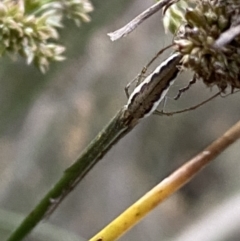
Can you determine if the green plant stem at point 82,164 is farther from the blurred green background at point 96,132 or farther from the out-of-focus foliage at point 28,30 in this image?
the blurred green background at point 96,132

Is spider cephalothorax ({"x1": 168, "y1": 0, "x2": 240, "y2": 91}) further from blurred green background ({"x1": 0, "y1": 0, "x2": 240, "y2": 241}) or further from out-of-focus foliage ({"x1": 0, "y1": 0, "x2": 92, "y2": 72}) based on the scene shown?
blurred green background ({"x1": 0, "y1": 0, "x2": 240, "y2": 241})

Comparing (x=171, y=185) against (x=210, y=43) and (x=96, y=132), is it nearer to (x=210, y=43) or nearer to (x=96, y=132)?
(x=210, y=43)

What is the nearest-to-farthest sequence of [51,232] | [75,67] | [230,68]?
[230,68] < [51,232] < [75,67]

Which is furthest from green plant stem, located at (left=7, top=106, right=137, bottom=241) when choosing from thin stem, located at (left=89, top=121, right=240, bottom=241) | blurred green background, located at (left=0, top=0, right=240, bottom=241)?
blurred green background, located at (left=0, top=0, right=240, bottom=241)

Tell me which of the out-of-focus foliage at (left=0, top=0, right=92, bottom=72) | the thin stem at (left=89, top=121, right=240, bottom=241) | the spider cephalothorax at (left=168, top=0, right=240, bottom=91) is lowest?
the thin stem at (left=89, top=121, right=240, bottom=241)

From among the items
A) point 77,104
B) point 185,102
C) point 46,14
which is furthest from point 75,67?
point 46,14

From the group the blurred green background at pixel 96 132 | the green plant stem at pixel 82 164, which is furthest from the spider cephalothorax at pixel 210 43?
the blurred green background at pixel 96 132

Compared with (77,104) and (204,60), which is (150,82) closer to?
(204,60)
